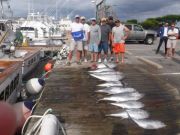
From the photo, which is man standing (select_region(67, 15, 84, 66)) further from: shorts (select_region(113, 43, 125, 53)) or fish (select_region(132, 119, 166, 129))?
fish (select_region(132, 119, 166, 129))

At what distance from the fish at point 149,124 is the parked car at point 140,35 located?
906 inches

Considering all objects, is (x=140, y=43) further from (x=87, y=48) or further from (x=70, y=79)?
(x=70, y=79)

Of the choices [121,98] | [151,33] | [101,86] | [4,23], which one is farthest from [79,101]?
[151,33]

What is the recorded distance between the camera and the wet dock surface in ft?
21.8

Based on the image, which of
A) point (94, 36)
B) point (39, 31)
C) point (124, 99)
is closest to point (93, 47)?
point (94, 36)

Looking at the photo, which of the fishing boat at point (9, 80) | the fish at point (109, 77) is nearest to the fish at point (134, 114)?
the fishing boat at point (9, 80)

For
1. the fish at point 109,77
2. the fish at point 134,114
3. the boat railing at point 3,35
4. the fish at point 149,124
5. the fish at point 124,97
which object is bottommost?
the fish at point 149,124

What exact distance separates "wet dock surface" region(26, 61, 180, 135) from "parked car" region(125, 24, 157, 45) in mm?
17578

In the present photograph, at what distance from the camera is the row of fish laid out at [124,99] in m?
6.83

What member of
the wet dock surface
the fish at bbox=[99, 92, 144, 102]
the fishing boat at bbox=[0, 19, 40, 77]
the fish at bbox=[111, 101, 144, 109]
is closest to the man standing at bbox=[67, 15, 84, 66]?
the wet dock surface

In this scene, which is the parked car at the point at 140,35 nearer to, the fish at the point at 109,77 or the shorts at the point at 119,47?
the shorts at the point at 119,47

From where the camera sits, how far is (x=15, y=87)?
11.5m

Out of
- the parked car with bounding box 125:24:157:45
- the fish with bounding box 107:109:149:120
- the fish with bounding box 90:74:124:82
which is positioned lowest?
the fish with bounding box 107:109:149:120

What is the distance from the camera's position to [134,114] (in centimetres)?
709
